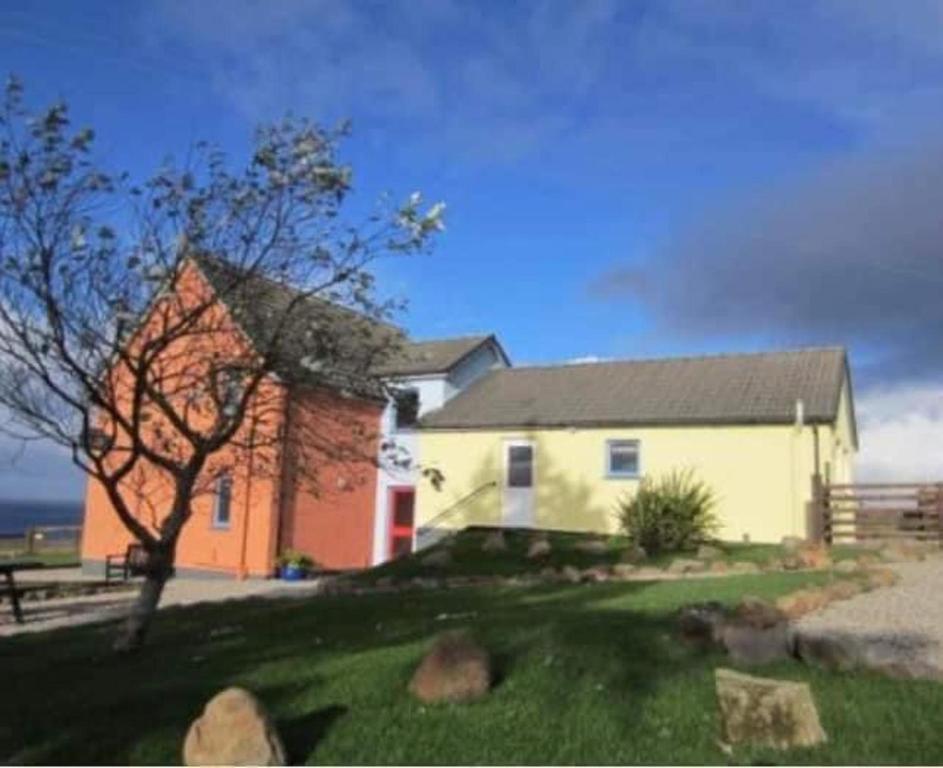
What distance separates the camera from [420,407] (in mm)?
29078

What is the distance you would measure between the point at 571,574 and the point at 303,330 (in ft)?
25.7

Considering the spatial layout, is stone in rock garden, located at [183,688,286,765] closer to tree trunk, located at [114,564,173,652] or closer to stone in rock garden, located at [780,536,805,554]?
tree trunk, located at [114,564,173,652]

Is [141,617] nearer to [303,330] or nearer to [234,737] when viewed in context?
[303,330]

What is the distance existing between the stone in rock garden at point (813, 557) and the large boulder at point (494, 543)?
591 cm

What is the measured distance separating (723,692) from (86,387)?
720 centimetres

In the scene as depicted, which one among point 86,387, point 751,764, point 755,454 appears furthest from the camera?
point 755,454

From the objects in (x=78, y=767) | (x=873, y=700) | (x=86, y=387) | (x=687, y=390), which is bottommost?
(x=78, y=767)

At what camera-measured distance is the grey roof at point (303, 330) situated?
10.9 metres

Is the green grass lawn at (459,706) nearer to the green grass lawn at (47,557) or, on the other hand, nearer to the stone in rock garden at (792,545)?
the stone in rock garden at (792,545)

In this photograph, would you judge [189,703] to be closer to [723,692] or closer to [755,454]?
[723,692]

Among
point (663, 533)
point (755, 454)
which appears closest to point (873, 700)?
point (663, 533)

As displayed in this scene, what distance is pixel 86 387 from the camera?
34.0ft

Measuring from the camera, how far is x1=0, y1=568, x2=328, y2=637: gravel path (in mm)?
15992

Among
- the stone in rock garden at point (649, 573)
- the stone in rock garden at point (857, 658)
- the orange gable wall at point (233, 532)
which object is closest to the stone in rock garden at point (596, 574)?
the stone in rock garden at point (649, 573)
